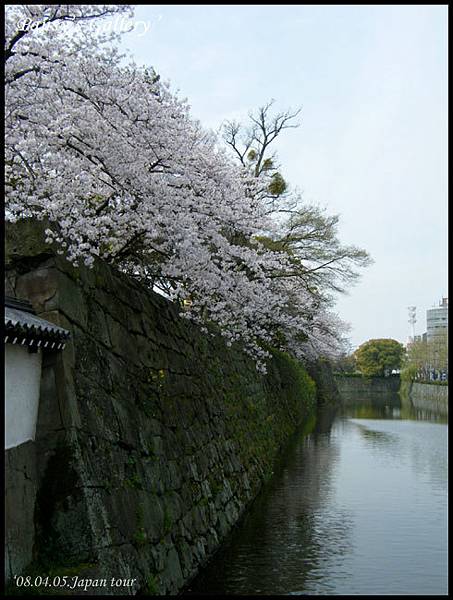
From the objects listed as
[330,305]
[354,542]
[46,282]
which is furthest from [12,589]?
[330,305]

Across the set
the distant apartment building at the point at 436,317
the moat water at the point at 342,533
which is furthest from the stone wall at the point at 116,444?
the distant apartment building at the point at 436,317

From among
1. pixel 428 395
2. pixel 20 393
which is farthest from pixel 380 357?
pixel 20 393

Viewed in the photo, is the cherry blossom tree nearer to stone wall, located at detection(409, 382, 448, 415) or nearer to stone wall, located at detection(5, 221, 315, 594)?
stone wall, located at detection(5, 221, 315, 594)

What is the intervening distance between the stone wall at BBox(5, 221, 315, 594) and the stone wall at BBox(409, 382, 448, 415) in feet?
137

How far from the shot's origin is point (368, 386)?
288 ft

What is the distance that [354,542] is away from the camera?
10625mm

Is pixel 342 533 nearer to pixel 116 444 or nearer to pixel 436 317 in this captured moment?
pixel 116 444

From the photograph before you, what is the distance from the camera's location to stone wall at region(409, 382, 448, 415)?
52491mm

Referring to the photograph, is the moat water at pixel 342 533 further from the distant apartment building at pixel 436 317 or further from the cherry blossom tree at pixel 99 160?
the distant apartment building at pixel 436 317

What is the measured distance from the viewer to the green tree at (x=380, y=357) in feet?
312

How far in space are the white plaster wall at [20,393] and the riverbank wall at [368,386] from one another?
75.2 meters

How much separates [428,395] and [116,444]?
207 ft

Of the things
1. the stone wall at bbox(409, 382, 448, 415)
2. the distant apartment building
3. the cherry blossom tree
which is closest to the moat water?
the cherry blossom tree

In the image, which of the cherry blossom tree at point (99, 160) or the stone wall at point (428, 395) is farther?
the stone wall at point (428, 395)
